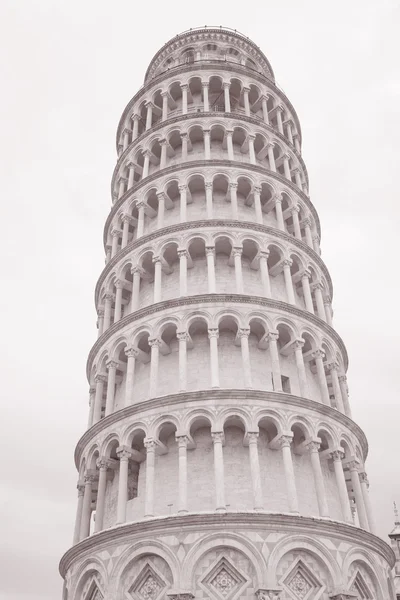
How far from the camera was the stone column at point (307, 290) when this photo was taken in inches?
1160

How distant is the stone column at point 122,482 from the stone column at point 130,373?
77.0 inches

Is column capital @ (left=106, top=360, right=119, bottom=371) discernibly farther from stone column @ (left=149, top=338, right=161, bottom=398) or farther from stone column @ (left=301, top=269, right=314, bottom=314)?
stone column @ (left=301, top=269, right=314, bottom=314)

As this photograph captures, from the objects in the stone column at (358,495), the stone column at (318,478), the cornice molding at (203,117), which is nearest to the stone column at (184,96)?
the cornice molding at (203,117)

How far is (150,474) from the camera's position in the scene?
23031 mm

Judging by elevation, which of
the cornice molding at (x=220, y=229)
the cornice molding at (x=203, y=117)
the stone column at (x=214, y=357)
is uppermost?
the cornice molding at (x=203, y=117)

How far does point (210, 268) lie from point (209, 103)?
13.7 metres

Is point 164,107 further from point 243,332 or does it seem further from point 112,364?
point 243,332

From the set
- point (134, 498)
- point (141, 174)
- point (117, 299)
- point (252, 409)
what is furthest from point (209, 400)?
point (141, 174)

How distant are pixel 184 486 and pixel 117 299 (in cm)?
1116

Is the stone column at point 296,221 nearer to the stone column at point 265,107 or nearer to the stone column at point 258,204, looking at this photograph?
the stone column at point 258,204

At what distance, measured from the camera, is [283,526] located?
21.0 meters

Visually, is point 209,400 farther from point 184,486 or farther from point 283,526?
point 283,526

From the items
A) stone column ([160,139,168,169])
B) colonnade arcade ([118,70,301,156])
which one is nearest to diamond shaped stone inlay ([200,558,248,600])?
stone column ([160,139,168,169])

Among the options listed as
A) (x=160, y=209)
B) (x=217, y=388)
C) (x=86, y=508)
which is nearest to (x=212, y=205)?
(x=160, y=209)
